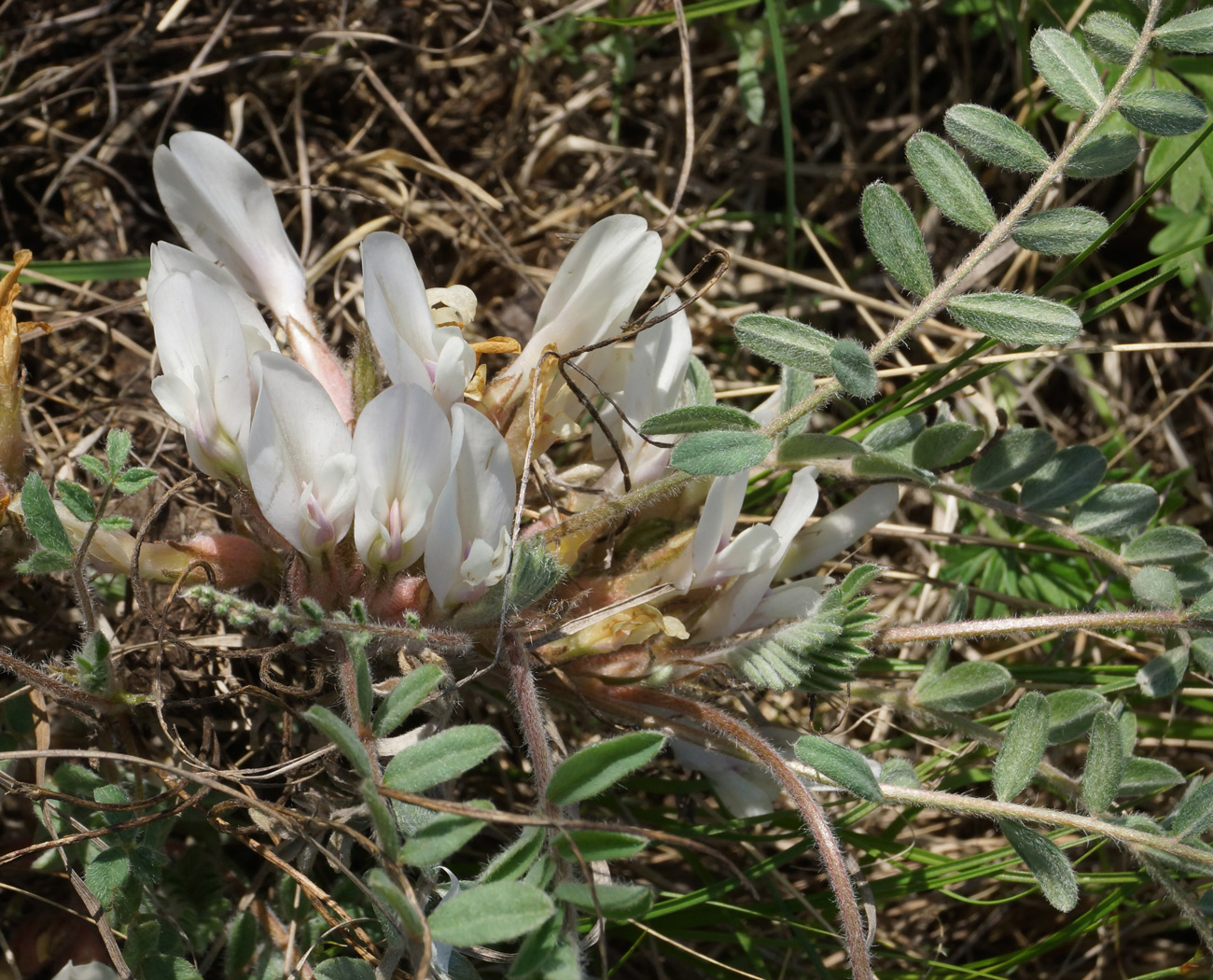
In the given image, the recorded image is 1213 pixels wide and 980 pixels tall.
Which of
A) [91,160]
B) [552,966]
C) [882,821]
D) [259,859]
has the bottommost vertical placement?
[882,821]

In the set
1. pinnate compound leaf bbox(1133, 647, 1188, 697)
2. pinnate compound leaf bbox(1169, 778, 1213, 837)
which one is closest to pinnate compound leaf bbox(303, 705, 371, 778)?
pinnate compound leaf bbox(1169, 778, 1213, 837)

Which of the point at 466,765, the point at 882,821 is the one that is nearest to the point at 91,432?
the point at 466,765

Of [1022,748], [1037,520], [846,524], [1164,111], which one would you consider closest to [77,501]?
[846,524]

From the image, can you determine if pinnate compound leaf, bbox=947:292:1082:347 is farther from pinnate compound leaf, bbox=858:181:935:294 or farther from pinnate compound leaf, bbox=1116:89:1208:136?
pinnate compound leaf, bbox=1116:89:1208:136

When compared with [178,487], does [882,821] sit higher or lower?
lower

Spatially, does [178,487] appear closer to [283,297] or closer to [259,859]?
[283,297]

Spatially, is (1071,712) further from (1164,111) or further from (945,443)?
(1164,111)
